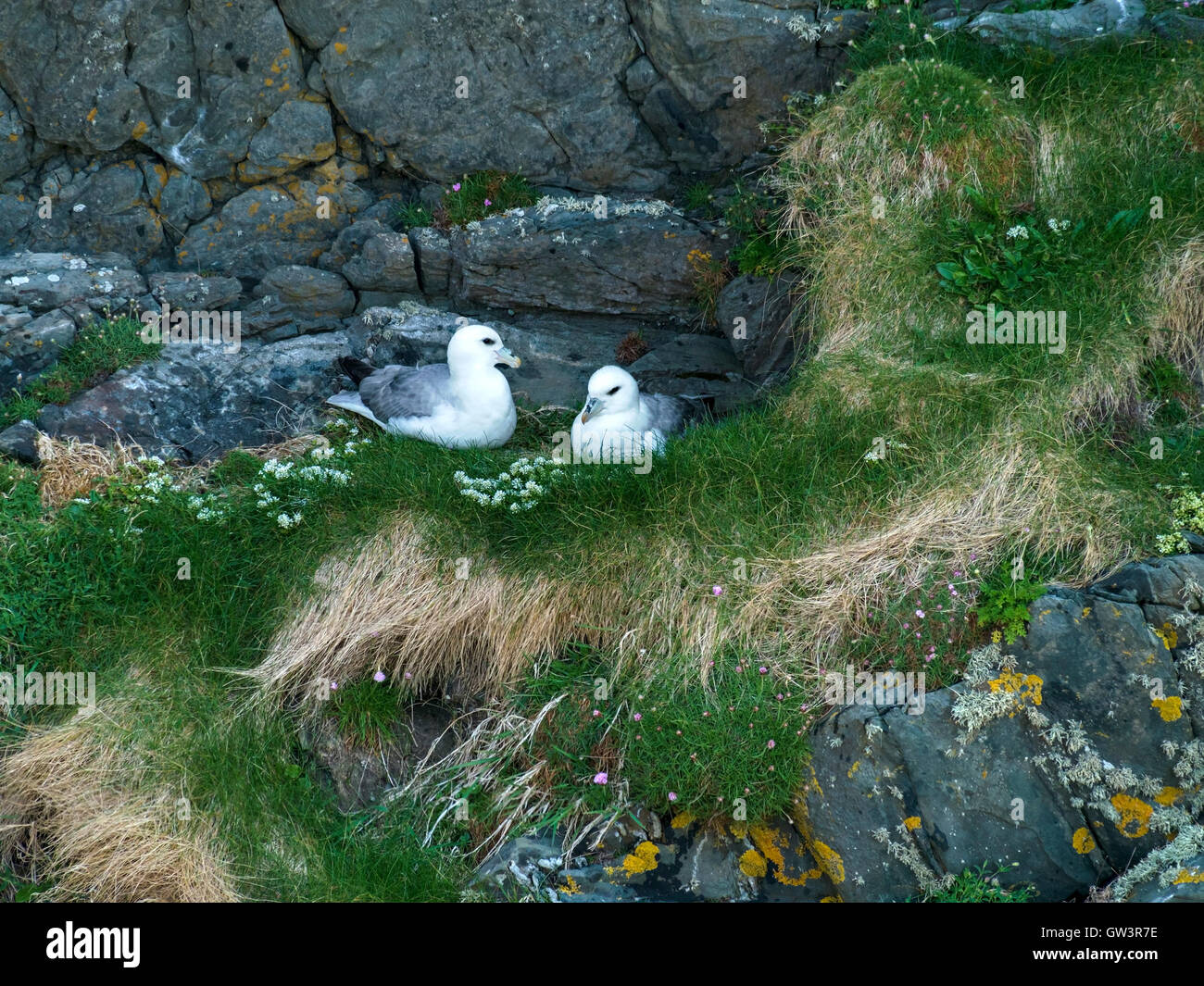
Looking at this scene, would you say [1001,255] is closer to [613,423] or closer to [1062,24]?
[1062,24]

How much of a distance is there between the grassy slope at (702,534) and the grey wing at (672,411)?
0.53m

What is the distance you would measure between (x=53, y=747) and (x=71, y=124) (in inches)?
153

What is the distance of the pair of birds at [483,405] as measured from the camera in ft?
18.0

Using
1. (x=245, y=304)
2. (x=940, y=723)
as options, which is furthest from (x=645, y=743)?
(x=245, y=304)

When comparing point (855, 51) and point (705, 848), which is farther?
point (855, 51)

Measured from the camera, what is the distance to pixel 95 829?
4.46 m

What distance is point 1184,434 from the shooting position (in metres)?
5.04

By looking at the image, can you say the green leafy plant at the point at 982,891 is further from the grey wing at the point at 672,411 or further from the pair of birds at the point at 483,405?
the grey wing at the point at 672,411

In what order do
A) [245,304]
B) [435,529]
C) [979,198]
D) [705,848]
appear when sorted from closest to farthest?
[705,848], [435,529], [979,198], [245,304]

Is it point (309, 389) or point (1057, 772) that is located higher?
point (309, 389)

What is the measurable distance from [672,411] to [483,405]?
1.01 m

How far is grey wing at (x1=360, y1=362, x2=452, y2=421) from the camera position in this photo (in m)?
5.79

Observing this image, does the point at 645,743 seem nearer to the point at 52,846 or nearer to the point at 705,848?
the point at 705,848

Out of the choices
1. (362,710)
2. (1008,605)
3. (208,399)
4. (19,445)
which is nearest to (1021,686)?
(1008,605)
